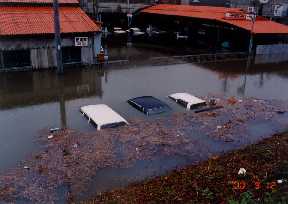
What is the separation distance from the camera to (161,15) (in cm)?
5941

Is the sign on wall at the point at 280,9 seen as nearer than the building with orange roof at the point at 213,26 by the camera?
No

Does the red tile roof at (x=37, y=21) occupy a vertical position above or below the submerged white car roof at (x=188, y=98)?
above

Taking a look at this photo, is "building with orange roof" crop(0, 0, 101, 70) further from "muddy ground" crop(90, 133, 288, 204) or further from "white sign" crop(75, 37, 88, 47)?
"muddy ground" crop(90, 133, 288, 204)

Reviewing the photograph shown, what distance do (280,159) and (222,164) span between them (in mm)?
3024

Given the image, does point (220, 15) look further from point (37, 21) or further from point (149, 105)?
point (149, 105)

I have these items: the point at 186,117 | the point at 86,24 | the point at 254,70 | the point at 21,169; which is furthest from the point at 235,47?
the point at 21,169

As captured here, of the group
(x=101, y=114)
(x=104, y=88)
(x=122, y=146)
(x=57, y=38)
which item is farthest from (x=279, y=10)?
(x=122, y=146)

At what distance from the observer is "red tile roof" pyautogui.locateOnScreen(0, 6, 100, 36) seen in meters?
31.8

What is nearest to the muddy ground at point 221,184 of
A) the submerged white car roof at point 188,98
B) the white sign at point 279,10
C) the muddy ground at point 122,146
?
the muddy ground at point 122,146

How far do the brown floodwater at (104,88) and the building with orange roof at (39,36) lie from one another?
1.49 meters

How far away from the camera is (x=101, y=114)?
71.9ft

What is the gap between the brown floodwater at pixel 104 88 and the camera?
20.9 metres

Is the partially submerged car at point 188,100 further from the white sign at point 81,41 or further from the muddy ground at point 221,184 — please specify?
the white sign at point 81,41

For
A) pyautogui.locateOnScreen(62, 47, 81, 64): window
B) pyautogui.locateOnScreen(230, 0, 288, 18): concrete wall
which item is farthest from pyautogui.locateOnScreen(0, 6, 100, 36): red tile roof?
pyautogui.locateOnScreen(230, 0, 288, 18): concrete wall
